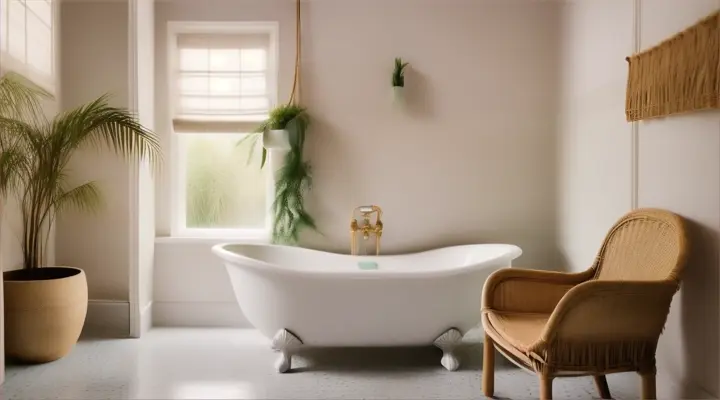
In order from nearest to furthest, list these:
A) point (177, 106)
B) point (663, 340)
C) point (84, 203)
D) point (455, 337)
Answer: point (663, 340)
point (455, 337)
point (84, 203)
point (177, 106)

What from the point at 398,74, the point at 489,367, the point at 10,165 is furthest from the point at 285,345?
the point at 398,74

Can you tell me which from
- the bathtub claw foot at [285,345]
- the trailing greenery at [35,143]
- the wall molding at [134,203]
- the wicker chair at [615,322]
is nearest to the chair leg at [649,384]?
the wicker chair at [615,322]

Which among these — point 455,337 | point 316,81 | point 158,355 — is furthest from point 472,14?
point 158,355

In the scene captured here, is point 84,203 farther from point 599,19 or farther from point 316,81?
point 599,19

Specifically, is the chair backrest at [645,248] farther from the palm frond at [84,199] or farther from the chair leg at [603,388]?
the palm frond at [84,199]

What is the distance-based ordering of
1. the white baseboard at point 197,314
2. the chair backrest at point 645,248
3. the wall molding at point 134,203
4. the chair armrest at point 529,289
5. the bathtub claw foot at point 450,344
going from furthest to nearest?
1. the white baseboard at point 197,314
2. the wall molding at point 134,203
3. the bathtub claw foot at point 450,344
4. the chair armrest at point 529,289
5. the chair backrest at point 645,248

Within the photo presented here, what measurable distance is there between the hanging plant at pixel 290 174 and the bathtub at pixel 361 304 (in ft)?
2.34

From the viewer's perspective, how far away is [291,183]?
3.75 m

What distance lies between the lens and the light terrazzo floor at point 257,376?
8.80 feet

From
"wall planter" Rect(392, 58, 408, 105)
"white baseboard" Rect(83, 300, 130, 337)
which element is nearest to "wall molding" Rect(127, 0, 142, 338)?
"white baseboard" Rect(83, 300, 130, 337)

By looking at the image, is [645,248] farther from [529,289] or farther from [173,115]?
[173,115]

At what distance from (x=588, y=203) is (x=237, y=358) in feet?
7.23

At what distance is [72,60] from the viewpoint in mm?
3734

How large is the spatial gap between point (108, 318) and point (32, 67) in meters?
1.60
